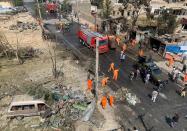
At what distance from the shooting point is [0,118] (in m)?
23.9

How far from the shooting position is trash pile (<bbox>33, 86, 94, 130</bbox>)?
22875mm

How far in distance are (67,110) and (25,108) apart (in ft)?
13.5

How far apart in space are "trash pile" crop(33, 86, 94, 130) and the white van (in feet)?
2.21

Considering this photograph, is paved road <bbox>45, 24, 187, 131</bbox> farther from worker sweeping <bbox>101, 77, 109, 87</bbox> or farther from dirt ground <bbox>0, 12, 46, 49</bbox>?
Result: dirt ground <bbox>0, 12, 46, 49</bbox>

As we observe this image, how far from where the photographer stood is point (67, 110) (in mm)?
24562

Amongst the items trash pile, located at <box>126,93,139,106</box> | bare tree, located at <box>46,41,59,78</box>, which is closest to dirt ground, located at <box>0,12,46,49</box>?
bare tree, located at <box>46,41,59,78</box>

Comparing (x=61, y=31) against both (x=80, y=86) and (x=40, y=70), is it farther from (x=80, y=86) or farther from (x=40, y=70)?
(x=80, y=86)

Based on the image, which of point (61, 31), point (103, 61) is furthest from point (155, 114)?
point (61, 31)

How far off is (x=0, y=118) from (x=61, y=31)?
99.2 feet

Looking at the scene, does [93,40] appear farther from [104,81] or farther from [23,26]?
[23,26]

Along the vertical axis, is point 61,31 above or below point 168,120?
above

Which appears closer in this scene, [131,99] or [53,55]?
[131,99]

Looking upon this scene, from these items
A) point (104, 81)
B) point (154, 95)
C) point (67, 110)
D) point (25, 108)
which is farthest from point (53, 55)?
point (154, 95)

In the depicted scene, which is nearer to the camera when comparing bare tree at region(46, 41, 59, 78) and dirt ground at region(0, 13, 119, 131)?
dirt ground at region(0, 13, 119, 131)
